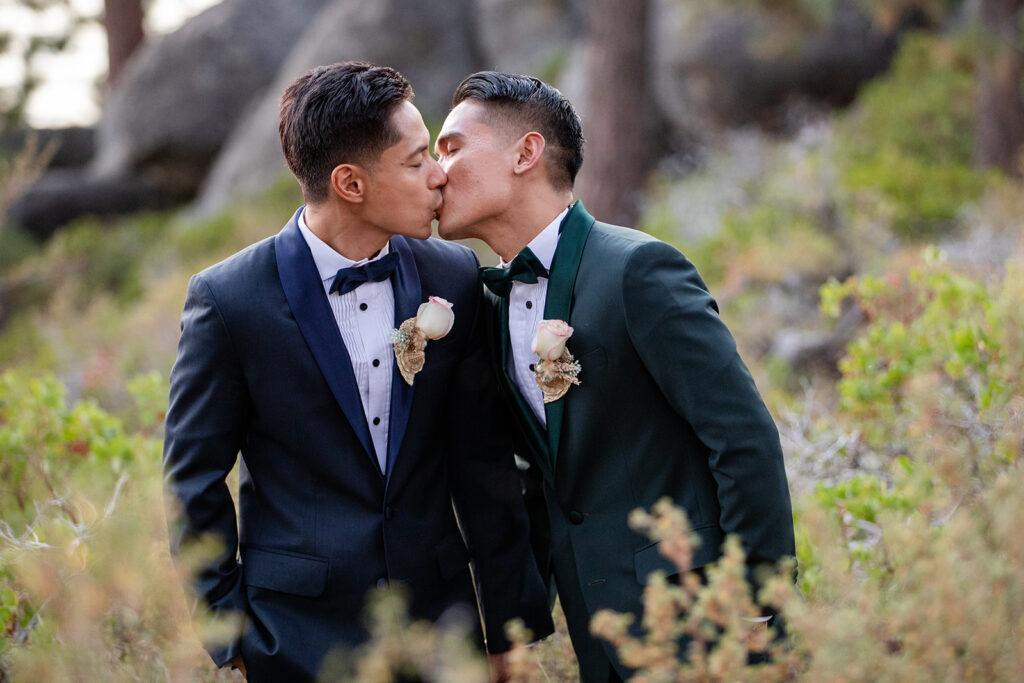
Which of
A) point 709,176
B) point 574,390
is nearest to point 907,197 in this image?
point 709,176

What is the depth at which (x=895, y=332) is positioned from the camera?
13.0 ft

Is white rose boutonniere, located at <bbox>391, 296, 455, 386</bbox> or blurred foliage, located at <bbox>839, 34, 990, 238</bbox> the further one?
blurred foliage, located at <bbox>839, 34, 990, 238</bbox>

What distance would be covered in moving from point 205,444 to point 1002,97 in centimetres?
892

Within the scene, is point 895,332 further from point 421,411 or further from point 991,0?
point 991,0

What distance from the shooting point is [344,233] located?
2.51 meters

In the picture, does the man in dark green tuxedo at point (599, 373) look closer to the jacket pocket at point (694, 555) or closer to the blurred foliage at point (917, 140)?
the jacket pocket at point (694, 555)

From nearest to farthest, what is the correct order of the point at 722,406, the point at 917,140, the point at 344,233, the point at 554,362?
the point at 722,406 → the point at 554,362 → the point at 344,233 → the point at 917,140

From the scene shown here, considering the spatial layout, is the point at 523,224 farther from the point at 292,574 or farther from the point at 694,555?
the point at 292,574

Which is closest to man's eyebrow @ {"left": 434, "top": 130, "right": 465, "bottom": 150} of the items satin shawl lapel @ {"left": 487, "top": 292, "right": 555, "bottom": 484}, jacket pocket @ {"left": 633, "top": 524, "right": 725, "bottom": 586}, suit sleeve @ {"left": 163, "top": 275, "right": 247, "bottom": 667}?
satin shawl lapel @ {"left": 487, "top": 292, "right": 555, "bottom": 484}

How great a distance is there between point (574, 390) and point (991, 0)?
8086 mm

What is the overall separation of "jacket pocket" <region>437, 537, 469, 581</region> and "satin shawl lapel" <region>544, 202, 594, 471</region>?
1.36 feet

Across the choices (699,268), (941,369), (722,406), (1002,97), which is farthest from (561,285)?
(1002,97)

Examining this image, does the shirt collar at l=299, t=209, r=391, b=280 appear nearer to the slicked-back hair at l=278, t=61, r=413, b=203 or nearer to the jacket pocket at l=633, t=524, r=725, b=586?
the slicked-back hair at l=278, t=61, r=413, b=203

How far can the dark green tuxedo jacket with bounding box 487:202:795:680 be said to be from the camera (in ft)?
7.19
